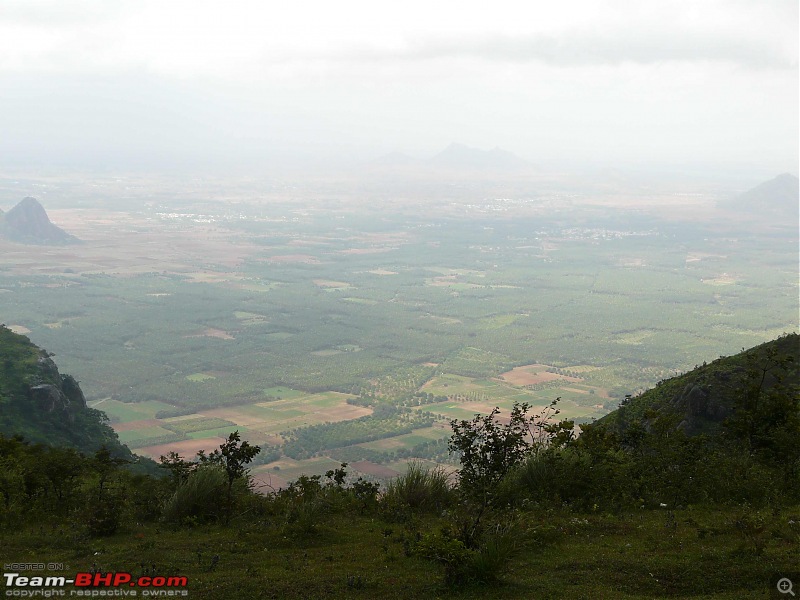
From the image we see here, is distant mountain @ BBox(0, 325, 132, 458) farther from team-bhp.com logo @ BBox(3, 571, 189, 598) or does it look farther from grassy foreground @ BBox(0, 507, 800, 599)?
team-bhp.com logo @ BBox(3, 571, 189, 598)

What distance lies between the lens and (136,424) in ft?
181

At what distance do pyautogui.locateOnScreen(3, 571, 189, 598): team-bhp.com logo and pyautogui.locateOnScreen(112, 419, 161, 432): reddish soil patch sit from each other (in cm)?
4716

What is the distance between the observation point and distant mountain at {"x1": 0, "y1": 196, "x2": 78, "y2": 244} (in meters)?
166

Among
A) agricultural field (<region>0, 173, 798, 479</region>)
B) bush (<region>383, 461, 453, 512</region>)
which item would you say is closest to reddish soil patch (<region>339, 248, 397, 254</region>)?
agricultural field (<region>0, 173, 798, 479</region>)

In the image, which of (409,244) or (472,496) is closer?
(472,496)

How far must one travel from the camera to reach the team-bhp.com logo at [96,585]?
815 cm

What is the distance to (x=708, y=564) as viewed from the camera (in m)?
8.69

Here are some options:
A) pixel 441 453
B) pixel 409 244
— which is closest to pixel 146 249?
pixel 409 244

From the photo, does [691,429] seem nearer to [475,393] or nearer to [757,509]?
[757,509]

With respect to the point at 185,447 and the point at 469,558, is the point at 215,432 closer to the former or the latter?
the point at 185,447

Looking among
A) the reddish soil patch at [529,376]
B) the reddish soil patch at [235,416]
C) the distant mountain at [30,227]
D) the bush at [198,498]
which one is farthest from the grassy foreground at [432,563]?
the distant mountain at [30,227]

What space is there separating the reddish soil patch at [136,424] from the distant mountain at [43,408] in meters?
15.5

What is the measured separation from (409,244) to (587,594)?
17460cm

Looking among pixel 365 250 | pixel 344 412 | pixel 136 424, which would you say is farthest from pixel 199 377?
pixel 365 250
